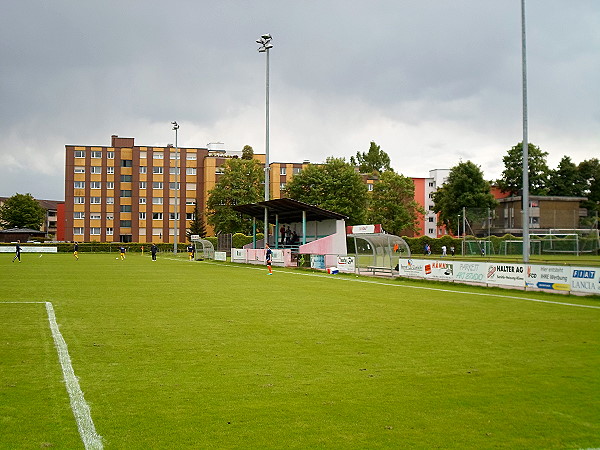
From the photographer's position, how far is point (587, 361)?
9414 millimetres

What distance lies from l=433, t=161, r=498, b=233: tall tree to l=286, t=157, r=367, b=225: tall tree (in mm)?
14966

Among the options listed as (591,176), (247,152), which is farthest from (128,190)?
(591,176)

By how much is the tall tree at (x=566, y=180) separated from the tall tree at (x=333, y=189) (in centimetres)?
3339

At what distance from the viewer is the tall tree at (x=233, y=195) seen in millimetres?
82625

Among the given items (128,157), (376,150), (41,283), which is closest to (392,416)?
(41,283)

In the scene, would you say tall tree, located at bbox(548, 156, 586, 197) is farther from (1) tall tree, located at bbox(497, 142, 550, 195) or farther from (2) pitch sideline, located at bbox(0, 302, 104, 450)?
(2) pitch sideline, located at bbox(0, 302, 104, 450)

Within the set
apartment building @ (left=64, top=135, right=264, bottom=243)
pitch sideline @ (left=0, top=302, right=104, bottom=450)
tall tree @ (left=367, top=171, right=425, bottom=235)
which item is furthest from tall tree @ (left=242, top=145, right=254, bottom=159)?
pitch sideline @ (left=0, top=302, right=104, bottom=450)

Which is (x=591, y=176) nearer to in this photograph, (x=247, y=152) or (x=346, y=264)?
(x=247, y=152)

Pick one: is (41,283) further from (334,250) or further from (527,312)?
(334,250)

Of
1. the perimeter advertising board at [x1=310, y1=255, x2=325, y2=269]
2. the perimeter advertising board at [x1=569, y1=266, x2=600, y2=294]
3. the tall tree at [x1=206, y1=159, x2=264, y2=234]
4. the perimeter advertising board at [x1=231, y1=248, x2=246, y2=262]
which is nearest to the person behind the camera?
the perimeter advertising board at [x1=569, y1=266, x2=600, y2=294]

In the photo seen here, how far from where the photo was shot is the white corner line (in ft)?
18.5

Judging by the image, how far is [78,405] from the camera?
673cm

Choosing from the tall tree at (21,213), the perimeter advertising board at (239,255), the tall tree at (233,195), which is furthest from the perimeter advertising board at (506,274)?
the tall tree at (21,213)

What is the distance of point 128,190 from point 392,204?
45.2 m
